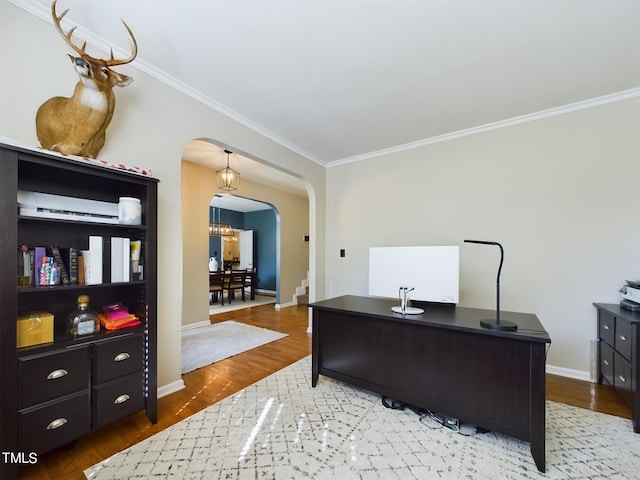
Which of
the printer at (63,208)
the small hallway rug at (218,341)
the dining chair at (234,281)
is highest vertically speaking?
the printer at (63,208)

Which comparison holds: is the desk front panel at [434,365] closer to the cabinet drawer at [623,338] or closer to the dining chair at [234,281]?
the cabinet drawer at [623,338]

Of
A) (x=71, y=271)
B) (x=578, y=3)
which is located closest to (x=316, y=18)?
(x=578, y=3)

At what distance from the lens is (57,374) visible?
58.7 inches

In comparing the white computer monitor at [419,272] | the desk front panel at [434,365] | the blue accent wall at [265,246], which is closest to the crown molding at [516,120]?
the white computer monitor at [419,272]

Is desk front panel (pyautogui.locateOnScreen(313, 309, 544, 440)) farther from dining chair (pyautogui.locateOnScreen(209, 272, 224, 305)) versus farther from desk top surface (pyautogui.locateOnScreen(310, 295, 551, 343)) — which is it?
dining chair (pyautogui.locateOnScreen(209, 272, 224, 305))

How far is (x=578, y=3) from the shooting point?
5.35ft

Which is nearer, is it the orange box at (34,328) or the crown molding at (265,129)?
the orange box at (34,328)

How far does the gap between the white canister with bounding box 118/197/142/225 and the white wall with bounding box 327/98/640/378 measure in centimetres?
299

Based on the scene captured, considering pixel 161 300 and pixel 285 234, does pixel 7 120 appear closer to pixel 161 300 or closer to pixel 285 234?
pixel 161 300

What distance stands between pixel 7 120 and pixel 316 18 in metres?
1.94

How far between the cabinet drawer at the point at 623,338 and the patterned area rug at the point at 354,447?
0.49m

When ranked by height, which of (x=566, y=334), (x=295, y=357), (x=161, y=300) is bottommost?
(x=295, y=357)

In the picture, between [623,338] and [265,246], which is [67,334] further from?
[265,246]

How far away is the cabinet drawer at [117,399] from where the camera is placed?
1649 mm
